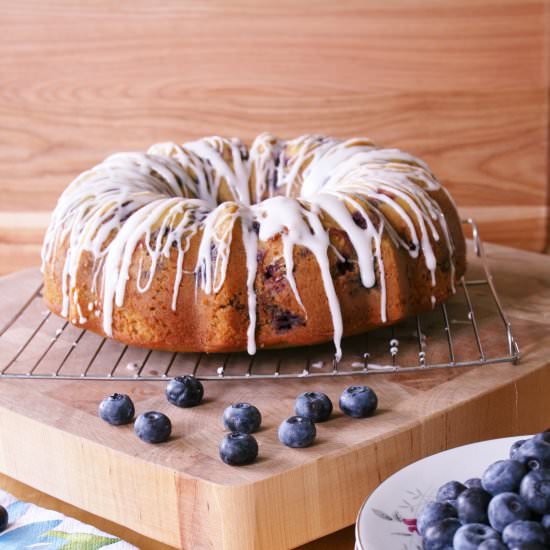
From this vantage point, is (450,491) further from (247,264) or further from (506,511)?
(247,264)

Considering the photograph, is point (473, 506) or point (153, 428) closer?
point (473, 506)

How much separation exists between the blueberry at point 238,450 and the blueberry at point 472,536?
0.39 meters

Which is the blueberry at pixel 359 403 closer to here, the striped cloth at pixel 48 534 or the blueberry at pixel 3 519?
the striped cloth at pixel 48 534

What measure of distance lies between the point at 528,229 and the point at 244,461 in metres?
2.02

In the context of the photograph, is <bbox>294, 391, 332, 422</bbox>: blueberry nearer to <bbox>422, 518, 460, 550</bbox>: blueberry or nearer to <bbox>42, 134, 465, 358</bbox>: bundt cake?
<bbox>42, 134, 465, 358</bbox>: bundt cake

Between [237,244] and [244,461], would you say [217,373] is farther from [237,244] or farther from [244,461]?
[244,461]

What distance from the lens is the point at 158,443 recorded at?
154cm

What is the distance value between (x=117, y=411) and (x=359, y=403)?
0.40 m

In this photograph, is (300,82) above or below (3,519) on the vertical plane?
above

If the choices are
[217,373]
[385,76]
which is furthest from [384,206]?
[385,76]

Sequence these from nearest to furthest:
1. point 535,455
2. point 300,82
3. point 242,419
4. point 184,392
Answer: point 535,455
point 242,419
point 184,392
point 300,82

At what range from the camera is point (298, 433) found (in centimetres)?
149

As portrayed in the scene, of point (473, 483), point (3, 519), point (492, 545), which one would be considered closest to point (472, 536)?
point (492, 545)

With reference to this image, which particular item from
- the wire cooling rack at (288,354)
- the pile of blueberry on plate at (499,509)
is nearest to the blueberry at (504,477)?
the pile of blueberry on plate at (499,509)
